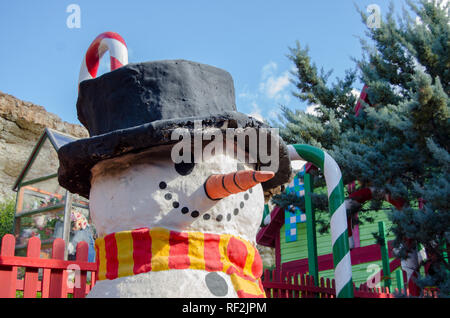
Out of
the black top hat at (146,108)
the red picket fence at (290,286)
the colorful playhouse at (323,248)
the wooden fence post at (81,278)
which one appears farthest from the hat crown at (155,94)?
the colorful playhouse at (323,248)

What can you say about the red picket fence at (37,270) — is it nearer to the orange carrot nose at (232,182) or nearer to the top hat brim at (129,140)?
the top hat brim at (129,140)

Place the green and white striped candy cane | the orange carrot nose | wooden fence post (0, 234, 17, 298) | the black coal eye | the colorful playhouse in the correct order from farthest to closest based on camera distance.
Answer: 1. the colorful playhouse
2. the green and white striped candy cane
3. wooden fence post (0, 234, 17, 298)
4. the black coal eye
5. the orange carrot nose

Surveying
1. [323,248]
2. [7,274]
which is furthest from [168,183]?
[323,248]

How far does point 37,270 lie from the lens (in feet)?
9.71

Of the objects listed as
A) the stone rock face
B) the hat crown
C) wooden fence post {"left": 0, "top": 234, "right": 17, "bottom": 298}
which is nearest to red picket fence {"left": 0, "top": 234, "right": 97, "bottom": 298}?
wooden fence post {"left": 0, "top": 234, "right": 17, "bottom": 298}

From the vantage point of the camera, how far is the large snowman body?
2176 millimetres

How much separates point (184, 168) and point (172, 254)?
0.42 m

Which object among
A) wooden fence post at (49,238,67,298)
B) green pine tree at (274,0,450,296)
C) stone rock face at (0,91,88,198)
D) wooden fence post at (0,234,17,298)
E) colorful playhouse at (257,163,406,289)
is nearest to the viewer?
wooden fence post at (0,234,17,298)

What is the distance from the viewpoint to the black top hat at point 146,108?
2268 millimetres

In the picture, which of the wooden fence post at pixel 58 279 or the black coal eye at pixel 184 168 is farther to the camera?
the wooden fence post at pixel 58 279

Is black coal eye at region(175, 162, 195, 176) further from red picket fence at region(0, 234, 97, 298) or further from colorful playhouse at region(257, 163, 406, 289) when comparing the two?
colorful playhouse at region(257, 163, 406, 289)

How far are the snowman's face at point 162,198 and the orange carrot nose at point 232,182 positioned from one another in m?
0.07

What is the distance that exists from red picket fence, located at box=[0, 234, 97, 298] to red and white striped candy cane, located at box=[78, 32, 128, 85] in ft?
3.44

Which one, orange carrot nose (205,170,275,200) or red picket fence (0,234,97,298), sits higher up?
orange carrot nose (205,170,275,200)
